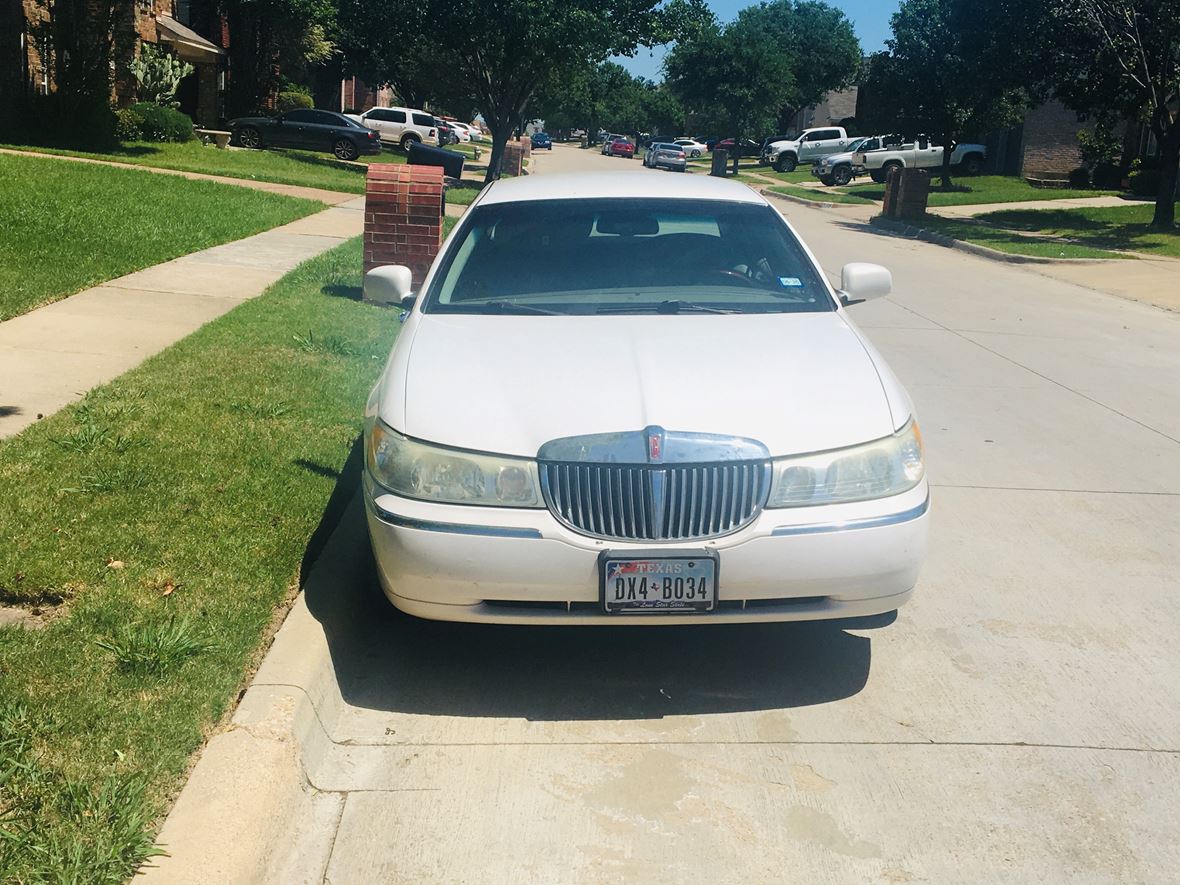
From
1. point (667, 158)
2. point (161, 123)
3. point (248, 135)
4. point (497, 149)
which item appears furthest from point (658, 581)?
point (667, 158)

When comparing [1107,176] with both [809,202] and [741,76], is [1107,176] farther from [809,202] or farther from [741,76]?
[741,76]

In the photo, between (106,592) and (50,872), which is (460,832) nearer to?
(50,872)

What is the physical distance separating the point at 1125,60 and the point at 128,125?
22140 millimetres

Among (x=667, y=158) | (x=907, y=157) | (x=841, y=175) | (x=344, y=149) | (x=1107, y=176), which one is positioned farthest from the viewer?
(x=667, y=158)

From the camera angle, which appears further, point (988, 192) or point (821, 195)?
point (821, 195)

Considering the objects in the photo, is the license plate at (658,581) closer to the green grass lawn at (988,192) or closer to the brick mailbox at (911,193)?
the brick mailbox at (911,193)

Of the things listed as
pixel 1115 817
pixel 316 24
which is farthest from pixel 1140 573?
pixel 316 24

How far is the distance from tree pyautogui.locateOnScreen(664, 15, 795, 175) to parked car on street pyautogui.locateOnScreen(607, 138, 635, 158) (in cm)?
1584

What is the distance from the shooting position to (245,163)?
101 ft

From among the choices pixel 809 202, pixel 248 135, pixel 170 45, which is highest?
pixel 170 45

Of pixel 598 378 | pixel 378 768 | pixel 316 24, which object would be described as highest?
pixel 316 24

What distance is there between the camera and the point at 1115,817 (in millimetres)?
3623

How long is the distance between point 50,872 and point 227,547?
7.29ft

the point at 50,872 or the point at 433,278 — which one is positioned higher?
the point at 433,278
